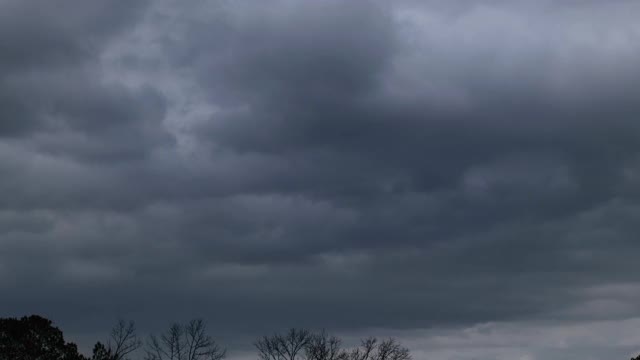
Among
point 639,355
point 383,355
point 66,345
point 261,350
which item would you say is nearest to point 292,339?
point 261,350

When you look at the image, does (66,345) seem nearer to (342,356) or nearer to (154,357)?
(154,357)

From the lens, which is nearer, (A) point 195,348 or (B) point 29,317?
(B) point 29,317

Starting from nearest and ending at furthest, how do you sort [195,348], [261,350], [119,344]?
[119,344], [195,348], [261,350]

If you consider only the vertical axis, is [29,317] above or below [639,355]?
above

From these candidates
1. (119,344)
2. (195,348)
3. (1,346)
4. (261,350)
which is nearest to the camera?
(1,346)

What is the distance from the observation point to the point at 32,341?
122 metres

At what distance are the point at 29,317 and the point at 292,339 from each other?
48.4 meters

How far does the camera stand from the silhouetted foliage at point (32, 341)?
122 meters

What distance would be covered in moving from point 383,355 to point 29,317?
6335cm

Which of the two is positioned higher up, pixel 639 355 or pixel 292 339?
pixel 292 339

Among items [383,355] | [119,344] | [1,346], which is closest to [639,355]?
[383,355]

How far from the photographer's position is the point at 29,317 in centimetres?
12419

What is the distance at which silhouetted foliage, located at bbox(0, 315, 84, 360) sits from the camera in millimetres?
121500

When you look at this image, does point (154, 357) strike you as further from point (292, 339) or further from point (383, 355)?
point (383, 355)
